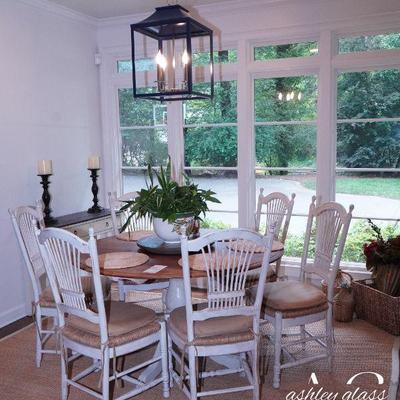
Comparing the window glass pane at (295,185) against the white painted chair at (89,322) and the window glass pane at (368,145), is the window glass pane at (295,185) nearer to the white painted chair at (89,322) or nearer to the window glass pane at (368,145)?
the window glass pane at (368,145)

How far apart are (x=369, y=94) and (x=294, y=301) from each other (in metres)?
2.18

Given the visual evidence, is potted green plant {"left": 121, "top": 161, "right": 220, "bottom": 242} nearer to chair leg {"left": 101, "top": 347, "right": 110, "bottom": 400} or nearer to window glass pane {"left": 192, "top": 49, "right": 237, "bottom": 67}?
chair leg {"left": 101, "top": 347, "right": 110, "bottom": 400}

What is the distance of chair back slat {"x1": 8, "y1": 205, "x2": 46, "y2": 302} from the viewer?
2945mm

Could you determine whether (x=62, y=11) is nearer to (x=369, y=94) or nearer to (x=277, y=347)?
(x=369, y=94)

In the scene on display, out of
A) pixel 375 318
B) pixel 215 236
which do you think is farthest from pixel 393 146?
pixel 215 236

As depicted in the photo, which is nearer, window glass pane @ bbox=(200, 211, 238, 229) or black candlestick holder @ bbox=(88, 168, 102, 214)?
black candlestick holder @ bbox=(88, 168, 102, 214)

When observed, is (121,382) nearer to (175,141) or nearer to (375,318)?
(375,318)

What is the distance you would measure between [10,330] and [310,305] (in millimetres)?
2415

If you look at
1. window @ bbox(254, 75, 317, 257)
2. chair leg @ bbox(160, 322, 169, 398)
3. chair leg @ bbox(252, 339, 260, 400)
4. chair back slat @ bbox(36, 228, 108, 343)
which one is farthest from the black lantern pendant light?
window @ bbox(254, 75, 317, 257)

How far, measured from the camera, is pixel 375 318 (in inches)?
139

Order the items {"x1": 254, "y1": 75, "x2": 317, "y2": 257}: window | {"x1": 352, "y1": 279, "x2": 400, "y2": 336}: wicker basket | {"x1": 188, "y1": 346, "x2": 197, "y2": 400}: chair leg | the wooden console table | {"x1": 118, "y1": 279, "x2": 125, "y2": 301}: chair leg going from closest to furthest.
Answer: {"x1": 188, "y1": 346, "x2": 197, "y2": 400}: chair leg → {"x1": 352, "y1": 279, "x2": 400, "y2": 336}: wicker basket → {"x1": 118, "y1": 279, "x2": 125, "y2": 301}: chair leg → the wooden console table → {"x1": 254, "y1": 75, "x2": 317, "y2": 257}: window

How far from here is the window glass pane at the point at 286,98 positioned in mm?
4195

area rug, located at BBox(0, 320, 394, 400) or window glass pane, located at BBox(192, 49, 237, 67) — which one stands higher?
window glass pane, located at BBox(192, 49, 237, 67)

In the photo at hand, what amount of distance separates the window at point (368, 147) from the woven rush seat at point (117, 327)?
2.37 m
